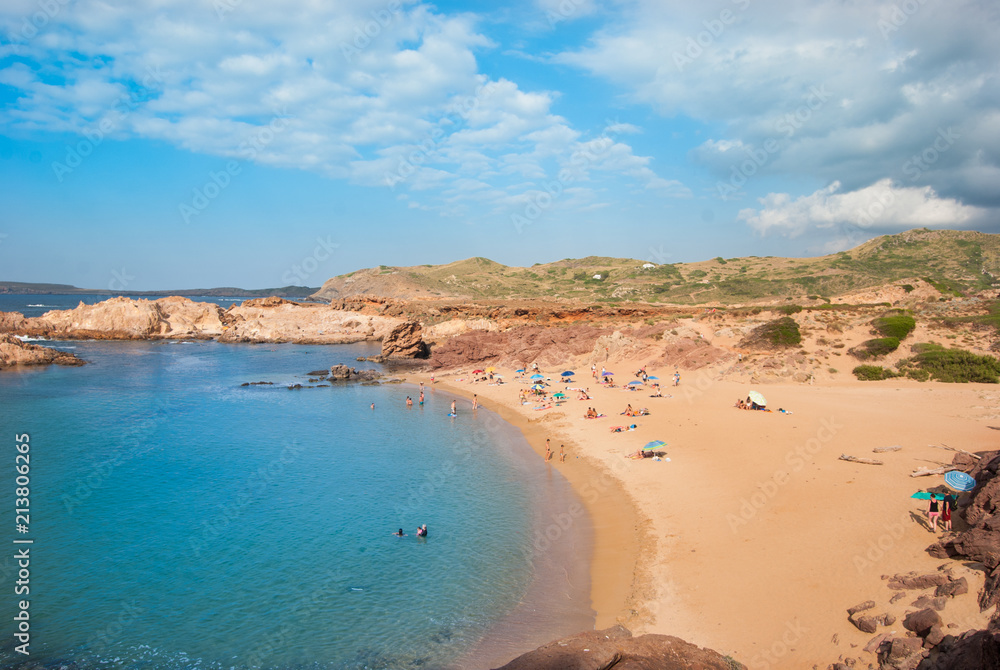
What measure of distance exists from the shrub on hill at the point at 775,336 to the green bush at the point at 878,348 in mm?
3536

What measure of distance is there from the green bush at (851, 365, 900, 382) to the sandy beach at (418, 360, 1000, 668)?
82.9 inches

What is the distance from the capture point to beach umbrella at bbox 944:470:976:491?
10.7m

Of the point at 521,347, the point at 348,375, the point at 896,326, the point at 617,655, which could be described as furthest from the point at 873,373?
the point at 348,375

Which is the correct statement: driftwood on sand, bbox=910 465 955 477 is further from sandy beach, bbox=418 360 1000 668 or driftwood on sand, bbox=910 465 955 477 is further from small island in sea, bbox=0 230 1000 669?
sandy beach, bbox=418 360 1000 668

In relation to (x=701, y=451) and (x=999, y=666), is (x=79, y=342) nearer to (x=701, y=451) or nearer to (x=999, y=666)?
(x=701, y=451)

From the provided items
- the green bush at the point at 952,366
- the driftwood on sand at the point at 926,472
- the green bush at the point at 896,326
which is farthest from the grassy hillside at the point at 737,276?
the driftwood on sand at the point at 926,472

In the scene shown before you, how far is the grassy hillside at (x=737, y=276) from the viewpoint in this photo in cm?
7131

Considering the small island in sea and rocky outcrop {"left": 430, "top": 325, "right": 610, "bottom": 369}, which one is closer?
the small island in sea

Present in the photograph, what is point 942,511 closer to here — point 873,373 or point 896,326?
point 873,373

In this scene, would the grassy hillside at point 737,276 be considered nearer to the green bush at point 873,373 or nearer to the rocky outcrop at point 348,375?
the green bush at point 873,373

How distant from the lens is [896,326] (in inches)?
1231

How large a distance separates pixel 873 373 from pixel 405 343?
38387mm

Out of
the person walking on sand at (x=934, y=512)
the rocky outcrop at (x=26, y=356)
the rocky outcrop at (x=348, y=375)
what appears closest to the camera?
the person walking on sand at (x=934, y=512)

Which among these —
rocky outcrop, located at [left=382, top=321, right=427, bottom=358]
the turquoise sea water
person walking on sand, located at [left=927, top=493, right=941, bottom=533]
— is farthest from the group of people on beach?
rocky outcrop, located at [left=382, top=321, right=427, bottom=358]
